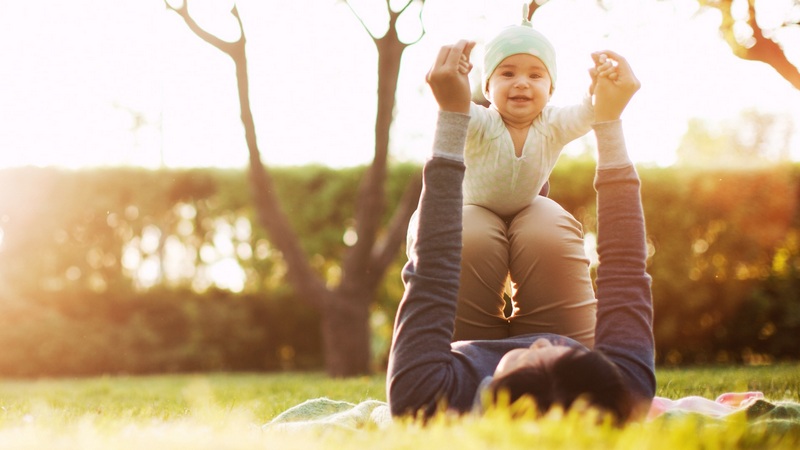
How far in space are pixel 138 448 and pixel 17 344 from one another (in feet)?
33.7

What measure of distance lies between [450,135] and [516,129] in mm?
808

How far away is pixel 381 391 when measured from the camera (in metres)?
4.71

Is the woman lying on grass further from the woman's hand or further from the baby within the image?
the baby

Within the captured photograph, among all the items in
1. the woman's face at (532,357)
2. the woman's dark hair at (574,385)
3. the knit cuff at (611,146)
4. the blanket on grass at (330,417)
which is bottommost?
the blanket on grass at (330,417)

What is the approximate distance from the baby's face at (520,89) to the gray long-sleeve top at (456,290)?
0.65 m

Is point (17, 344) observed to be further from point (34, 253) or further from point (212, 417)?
point (212, 417)

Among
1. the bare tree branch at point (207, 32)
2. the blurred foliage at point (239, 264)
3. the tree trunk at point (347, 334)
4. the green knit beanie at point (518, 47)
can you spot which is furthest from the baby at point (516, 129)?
the blurred foliage at point (239, 264)

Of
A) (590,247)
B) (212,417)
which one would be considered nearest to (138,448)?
(212,417)

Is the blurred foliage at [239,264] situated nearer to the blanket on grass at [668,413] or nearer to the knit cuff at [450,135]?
the blanket on grass at [668,413]

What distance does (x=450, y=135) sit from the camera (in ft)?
7.38

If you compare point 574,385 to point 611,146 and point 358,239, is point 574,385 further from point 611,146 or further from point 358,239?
point 358,239

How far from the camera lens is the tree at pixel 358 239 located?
8.31 meters

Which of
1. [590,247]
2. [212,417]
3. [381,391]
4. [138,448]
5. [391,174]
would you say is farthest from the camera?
[391,174]

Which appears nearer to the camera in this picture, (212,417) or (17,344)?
(212,417)
